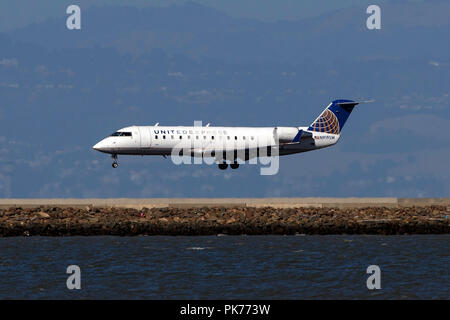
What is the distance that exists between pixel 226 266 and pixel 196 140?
23.5 m

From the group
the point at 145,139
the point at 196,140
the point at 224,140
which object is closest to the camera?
the point at 145,139

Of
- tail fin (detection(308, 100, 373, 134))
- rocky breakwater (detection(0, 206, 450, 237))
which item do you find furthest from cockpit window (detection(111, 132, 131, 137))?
tail fin (detection(308, 100, 373, 134))

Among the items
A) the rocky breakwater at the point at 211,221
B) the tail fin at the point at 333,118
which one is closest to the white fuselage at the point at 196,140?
the tail fin at the point at 333,118

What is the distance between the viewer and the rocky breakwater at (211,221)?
55.7 meters

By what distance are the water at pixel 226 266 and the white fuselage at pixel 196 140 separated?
1185cm

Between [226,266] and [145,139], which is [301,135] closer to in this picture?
[145,139]

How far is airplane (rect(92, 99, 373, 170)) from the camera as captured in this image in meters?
66.1

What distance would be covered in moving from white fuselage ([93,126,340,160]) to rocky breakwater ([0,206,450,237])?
7.69 m

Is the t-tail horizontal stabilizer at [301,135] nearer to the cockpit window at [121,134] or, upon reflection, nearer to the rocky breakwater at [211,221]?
the rocky breakwater at [211,221]

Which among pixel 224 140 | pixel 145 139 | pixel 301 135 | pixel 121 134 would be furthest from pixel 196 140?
pixel 301 135

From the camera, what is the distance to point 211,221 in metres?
56.6

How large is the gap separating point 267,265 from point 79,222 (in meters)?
15.0

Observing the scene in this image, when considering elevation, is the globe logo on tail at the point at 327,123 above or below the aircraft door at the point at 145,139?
above

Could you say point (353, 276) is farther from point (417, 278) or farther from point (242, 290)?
point (242, 290)
